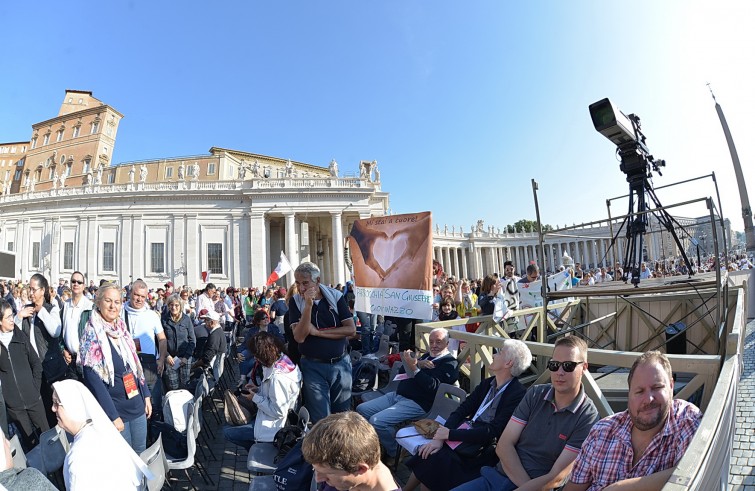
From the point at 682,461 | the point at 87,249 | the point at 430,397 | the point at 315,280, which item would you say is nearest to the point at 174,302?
the point at 315,280

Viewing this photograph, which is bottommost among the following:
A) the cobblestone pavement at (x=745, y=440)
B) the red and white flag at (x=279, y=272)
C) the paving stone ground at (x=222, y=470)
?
the paving stone ground at (x=222, y=470)

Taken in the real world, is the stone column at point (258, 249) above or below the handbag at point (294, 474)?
above

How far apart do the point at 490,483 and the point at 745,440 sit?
2.73m

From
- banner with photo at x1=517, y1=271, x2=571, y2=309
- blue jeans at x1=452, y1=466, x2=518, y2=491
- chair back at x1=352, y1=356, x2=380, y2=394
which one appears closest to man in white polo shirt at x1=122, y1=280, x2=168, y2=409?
chair back at x1=352, y1=356, x2=380, y2=394

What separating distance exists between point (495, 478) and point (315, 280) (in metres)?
2.37

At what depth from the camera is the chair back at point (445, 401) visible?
3.97 meters

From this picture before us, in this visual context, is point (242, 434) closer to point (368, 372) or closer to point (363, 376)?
point (363, 376)

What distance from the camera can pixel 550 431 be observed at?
8.84 ft

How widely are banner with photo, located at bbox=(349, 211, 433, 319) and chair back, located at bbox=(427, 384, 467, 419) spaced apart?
1.24 m

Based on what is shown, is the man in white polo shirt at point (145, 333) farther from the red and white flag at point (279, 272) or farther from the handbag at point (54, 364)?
the red and white flag at point (279, 272)

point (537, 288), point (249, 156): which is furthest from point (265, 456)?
point (249, 156)

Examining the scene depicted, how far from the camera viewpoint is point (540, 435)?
2.73 m

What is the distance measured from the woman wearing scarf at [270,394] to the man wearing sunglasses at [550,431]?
1718 mm

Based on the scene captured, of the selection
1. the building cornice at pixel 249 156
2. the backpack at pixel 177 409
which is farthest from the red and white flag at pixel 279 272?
the building cornice at pixel 249 156
